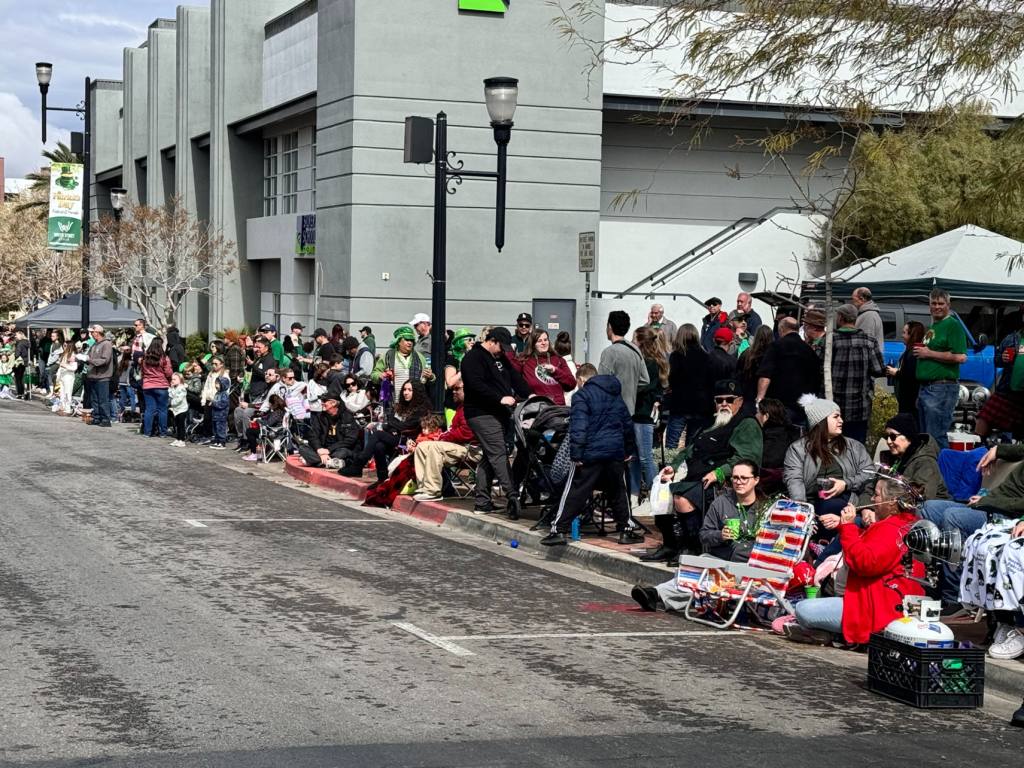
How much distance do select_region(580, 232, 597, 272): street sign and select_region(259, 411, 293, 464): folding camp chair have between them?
5437 mm

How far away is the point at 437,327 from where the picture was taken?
17328 mm

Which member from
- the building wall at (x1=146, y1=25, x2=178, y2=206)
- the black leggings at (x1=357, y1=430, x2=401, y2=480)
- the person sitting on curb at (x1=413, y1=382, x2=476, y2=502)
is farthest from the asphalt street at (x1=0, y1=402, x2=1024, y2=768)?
the building wall at (x1=146, y1=25, x2=178, y2=206)

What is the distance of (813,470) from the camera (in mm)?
10867

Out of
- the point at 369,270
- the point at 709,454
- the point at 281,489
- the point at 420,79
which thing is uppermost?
the point at 420,79

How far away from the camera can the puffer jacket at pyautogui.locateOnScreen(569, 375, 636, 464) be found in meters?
12.7

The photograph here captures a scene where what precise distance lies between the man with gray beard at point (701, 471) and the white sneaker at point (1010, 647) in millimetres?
2863

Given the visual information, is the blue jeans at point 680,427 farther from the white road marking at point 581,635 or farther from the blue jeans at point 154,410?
the blue jeans at point 154,410

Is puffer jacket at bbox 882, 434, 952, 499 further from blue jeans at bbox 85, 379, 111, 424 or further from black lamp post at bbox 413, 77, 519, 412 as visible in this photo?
blue jeans at bbox 85, 379, 111, 424

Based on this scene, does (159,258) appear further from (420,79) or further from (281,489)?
(281,489)

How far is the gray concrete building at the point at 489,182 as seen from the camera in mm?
31750

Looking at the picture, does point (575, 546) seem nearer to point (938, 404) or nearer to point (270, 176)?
point (938, 404)

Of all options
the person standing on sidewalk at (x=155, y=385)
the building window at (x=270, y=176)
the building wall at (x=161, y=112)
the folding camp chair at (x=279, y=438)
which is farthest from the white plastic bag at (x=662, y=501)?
the building wall at (x=161, y=112)

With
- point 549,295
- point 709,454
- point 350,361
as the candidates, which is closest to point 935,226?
point 549,295

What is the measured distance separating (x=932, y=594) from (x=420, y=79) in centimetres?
2434
